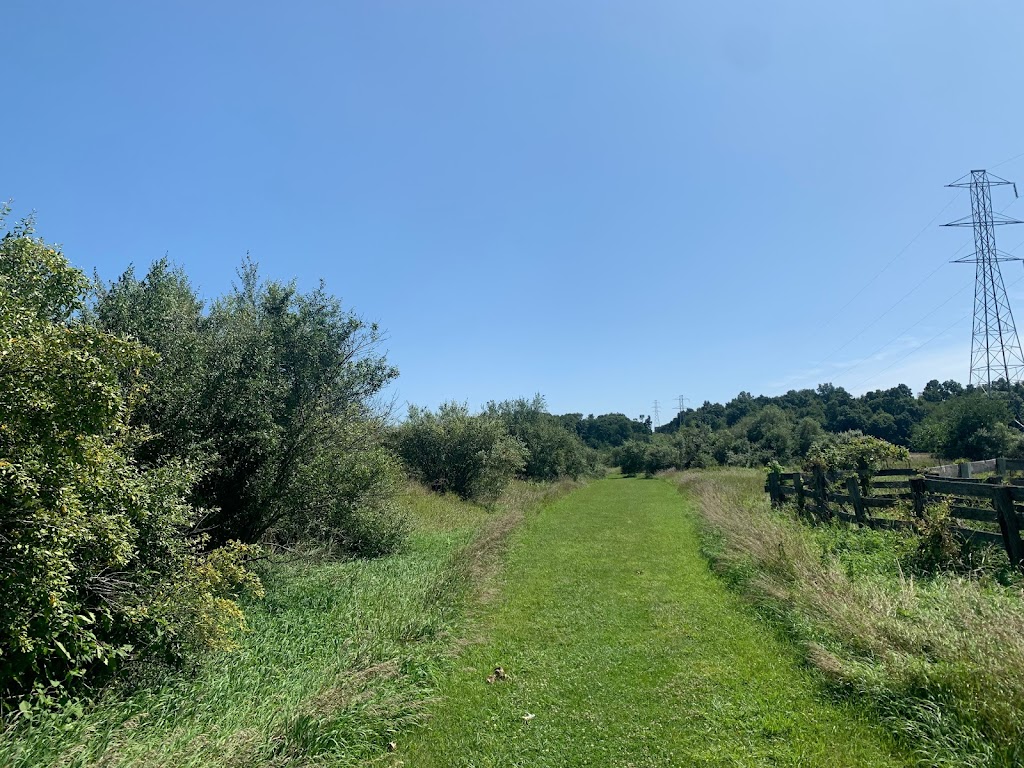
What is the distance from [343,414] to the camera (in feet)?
37.9

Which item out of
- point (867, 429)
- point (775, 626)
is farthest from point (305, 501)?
point (867, 429)

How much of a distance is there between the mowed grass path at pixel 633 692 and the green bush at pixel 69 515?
2833mm

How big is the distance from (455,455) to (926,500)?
71.9ft

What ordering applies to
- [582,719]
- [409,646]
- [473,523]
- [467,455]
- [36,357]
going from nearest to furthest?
1. [36,357]
2. [582,719]
3. [409,646]
4. [473,523]
5. [467,455]

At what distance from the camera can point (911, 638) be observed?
5059mm

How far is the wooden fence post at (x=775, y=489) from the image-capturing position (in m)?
16.5

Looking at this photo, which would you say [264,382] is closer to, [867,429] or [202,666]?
[202,666]

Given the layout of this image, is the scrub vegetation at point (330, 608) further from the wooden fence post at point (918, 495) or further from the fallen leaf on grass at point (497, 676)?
the wooden fence post at point (918, 495)

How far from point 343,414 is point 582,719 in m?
8.26

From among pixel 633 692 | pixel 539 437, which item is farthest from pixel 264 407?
pixel 539 437

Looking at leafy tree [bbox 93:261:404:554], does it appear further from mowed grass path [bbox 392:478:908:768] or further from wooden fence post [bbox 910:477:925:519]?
wooden fence post [bbox 910:477:925:519]

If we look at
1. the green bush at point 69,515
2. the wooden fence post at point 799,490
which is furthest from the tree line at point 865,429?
the green bush at point 69,515

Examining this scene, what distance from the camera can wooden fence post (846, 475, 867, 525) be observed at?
10448 millimetres

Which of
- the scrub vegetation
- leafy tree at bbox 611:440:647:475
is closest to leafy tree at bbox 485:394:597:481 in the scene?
leafy tree at bbox 611:440:647:475
